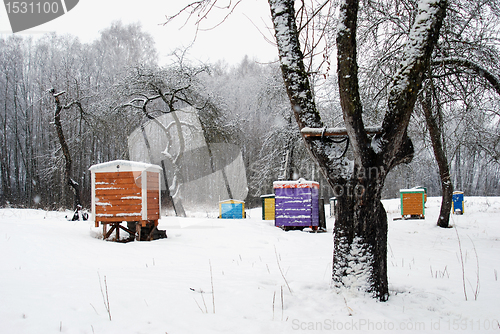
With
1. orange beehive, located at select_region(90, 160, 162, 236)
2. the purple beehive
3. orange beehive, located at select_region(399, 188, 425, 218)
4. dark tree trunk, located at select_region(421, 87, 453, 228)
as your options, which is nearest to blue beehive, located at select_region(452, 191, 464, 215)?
orange beehive, located at select_region(399, 188, 425, 218)

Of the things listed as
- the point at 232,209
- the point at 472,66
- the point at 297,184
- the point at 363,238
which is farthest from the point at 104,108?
the point at 363,238

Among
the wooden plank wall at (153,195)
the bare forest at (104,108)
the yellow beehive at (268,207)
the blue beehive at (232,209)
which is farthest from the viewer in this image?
the bare forest at (104,108)

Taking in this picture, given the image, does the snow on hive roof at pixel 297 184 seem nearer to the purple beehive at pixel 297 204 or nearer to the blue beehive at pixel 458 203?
the purple beehive at pixel 297 204

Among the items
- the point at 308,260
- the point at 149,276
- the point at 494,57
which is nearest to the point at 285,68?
the point at 149,276

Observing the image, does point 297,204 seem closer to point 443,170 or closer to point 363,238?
point 443,170

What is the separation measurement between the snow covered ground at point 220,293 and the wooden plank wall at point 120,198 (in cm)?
135

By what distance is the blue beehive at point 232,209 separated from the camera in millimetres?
13055

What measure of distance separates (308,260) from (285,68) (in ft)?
10.1

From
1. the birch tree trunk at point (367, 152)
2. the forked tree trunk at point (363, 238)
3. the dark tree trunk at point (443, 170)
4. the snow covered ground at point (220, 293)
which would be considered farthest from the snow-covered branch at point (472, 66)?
the forked tree trunk at point (363, 238)

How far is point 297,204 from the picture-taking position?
32.8 ft

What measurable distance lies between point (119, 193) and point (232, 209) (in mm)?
6257

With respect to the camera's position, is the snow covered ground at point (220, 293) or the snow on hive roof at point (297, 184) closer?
the snow covered ground at point (220, 293)

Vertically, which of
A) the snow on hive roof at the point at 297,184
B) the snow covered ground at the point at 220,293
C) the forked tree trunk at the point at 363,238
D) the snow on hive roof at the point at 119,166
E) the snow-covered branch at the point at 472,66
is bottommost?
the snow covered ground at the point at 220,293

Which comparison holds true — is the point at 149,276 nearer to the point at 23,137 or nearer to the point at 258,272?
the point at 258,272
